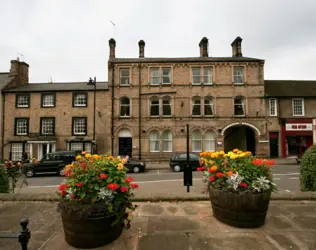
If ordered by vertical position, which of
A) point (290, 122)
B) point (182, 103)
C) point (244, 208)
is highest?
point (182, 103)

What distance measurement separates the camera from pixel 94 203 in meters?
2.79

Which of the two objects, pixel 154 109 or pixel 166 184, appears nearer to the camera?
pixel 166 184

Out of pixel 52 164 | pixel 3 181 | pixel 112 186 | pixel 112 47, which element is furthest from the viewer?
pixel 112 47

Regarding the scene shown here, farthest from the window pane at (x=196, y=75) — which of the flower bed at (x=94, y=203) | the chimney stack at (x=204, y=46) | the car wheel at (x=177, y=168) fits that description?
the flower bed at (x=94, y=203)

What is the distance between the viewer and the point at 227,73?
21141mm

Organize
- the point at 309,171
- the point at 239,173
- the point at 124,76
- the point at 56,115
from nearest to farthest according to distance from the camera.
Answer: the point at 239,173 < the point at 309,171 < the point at 56,115 < the point at 124,76

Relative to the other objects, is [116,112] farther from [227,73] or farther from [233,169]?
[233,169]

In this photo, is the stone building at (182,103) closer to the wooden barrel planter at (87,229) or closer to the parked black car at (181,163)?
the parked black car at (181,163)

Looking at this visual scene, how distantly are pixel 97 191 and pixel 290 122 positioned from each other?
2366cm

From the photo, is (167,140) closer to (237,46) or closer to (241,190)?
(237,46)

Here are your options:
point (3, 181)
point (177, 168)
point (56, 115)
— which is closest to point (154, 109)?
point (177, 168)

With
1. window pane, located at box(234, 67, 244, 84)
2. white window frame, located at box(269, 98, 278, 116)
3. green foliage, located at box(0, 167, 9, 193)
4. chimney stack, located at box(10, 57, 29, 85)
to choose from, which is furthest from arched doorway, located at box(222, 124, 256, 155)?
chimney stack, located at box(10, 57, 29, 85)

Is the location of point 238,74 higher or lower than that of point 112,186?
higher

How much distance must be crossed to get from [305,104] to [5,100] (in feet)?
108
